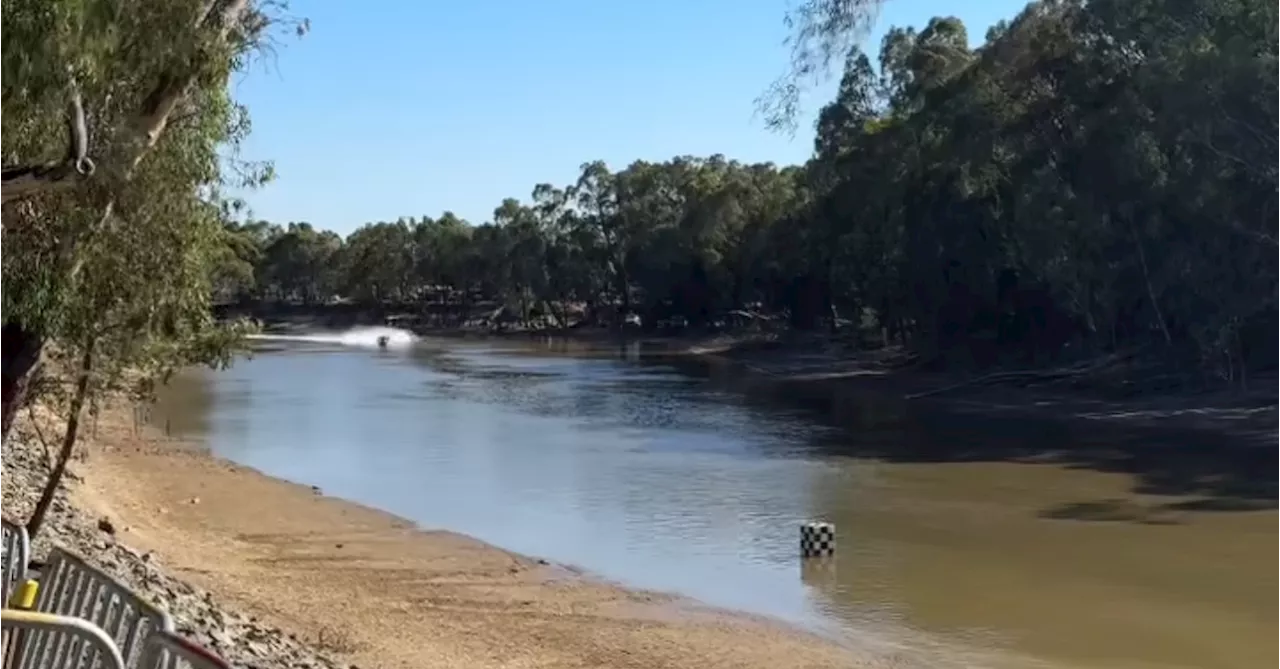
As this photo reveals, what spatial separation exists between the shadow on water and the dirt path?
927 centimetres

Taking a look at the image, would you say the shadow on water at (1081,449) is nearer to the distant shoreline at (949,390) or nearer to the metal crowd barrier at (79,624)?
the distant shoreline at (949,390)

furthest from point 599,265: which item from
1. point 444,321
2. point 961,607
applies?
point 961,607

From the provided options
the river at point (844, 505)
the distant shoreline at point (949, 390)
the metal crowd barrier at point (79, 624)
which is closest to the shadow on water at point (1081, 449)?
the river at point (844, 505)

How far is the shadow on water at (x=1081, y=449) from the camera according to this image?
24281 millimetres

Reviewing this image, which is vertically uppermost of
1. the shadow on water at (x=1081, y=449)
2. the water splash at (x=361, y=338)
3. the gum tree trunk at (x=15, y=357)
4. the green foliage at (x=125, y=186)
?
the green foliage at (x=125, y=186)

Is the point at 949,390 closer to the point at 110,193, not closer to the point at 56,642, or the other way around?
the point at 110,193

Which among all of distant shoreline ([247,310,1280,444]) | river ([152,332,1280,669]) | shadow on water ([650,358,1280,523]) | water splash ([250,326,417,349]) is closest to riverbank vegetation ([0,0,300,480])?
river ([152,332,1280,669])

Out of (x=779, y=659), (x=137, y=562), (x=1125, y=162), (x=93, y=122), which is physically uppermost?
(x=1125, y=162)

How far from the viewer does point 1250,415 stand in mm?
35656

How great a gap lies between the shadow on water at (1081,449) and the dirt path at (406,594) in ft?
30.4

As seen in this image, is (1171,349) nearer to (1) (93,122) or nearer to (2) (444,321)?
(1) (93,122)

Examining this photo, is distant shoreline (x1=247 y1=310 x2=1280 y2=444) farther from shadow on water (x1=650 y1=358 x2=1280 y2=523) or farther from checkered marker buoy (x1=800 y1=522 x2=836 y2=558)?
checkered marker buoy (x1=800 y1=522 x2=836 y2=558)

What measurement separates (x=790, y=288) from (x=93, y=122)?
208ft

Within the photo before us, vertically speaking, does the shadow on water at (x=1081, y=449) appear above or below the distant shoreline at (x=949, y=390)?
below
